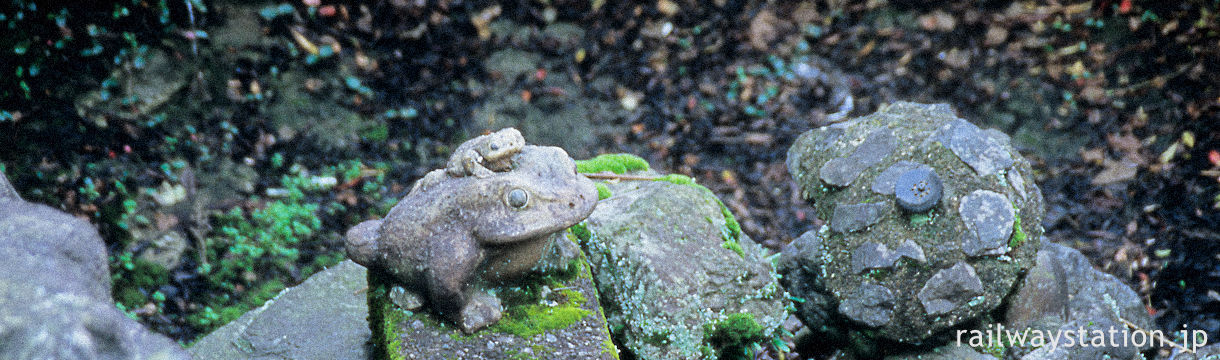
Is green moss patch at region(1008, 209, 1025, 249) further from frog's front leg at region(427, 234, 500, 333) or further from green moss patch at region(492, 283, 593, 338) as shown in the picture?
frog's front leg at region(427, 234, 500, 333)

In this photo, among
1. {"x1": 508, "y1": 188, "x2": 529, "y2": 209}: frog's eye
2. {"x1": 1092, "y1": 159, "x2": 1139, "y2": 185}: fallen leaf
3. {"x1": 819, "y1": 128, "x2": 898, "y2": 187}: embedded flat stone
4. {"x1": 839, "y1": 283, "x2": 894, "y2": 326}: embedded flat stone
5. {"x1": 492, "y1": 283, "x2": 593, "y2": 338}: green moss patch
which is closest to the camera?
{"x1": 508, "y1": 188, "x2": 529, "y2": 209}: frog's eye

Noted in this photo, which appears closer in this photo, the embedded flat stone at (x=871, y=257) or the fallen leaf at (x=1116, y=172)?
the embedded flat stone at (x=871, y=257)

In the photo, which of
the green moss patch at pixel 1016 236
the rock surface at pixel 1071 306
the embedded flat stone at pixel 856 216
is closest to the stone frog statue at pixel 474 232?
the embedded flat stone at pixel 856 216

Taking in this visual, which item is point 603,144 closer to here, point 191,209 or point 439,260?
point 191,209

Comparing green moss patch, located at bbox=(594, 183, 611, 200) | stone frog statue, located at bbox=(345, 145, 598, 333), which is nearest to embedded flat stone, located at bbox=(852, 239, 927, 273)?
green moss patch, located at bbox=(594, 183, 611, 200)

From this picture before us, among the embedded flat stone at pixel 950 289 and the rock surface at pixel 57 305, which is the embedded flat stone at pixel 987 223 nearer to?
the embedded flat stone at pixel 950 289

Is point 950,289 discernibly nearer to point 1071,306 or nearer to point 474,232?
point 1071,306

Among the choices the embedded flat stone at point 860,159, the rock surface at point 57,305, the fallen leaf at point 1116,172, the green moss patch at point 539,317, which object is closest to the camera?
the rock surface at point 57,305
